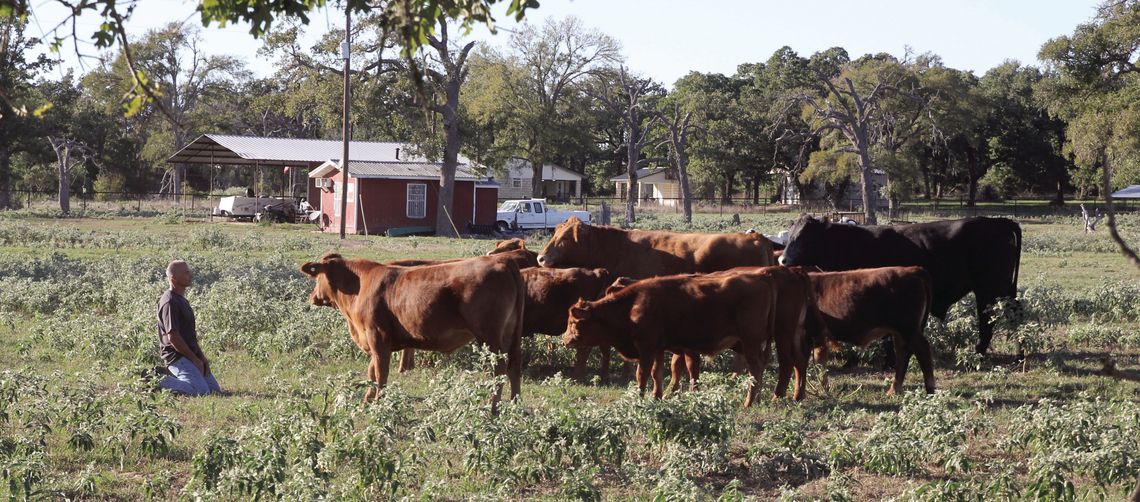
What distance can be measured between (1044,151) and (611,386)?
73.1 meters

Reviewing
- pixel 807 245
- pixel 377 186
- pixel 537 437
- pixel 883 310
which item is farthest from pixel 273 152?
pixel 537 437

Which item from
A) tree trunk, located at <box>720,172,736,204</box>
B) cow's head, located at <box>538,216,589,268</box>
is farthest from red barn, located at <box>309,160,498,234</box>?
tree trunk, located at <box>720,172,736,204</box>

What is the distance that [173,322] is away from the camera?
10008mm

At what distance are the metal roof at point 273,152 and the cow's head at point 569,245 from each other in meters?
30.6

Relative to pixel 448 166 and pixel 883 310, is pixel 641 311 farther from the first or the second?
pixel 448 166

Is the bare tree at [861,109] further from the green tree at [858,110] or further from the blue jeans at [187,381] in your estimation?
the blue jeans at [187,381]

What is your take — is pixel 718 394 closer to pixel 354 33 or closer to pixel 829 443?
pixel 829 443

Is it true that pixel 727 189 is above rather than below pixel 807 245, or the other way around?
above

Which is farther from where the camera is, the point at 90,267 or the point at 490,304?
the point at 90,267

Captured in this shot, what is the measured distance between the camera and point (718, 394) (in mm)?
7812

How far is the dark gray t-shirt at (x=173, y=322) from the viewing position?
10047mm

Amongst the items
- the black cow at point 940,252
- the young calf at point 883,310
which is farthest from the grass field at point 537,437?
the black cow at point 940,252

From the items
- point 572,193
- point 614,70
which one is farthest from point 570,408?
point 572,193

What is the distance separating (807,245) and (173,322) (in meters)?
7.54
